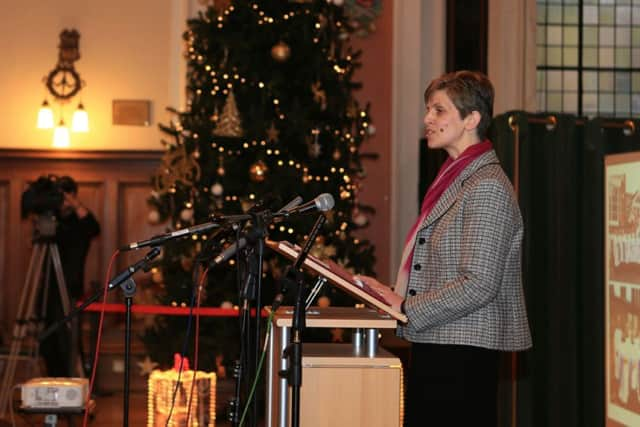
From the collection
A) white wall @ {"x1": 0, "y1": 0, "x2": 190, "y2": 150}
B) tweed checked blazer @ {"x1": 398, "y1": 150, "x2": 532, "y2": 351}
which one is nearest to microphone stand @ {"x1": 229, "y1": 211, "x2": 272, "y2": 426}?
tweed checked blazer @ {"x1": 398, "y1": 150, "x2": 532, "y2": 351}

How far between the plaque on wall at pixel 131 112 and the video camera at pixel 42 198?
5.78 feet

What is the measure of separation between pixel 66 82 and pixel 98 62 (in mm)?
329

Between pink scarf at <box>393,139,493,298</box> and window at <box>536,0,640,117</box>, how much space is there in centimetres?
599

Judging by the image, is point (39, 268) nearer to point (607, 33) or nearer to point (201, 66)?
point (201, 66)

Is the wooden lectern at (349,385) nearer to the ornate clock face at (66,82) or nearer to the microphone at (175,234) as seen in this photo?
the microphone at (175,234)

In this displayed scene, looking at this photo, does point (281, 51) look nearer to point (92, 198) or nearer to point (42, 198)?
point (42, 198)

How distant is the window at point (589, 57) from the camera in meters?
9.12

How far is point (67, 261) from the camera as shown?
7.75m

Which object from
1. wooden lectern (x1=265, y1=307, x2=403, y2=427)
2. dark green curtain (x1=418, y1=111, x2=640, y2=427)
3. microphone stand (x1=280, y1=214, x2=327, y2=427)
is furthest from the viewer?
dark green curtain (x1=418, y1=111, x2=640, y2=427)

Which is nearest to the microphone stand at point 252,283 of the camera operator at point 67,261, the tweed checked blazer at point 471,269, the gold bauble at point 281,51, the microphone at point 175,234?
the microphone at point 175,234

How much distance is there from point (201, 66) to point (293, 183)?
3.88ft

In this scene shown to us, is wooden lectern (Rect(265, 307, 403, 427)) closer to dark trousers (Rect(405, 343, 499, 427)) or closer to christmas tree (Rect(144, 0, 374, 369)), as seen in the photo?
dark trousers (Rect(405, 343, 499, 427))

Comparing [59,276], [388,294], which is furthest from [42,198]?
[388,294]

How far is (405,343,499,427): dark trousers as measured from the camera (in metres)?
3.20
